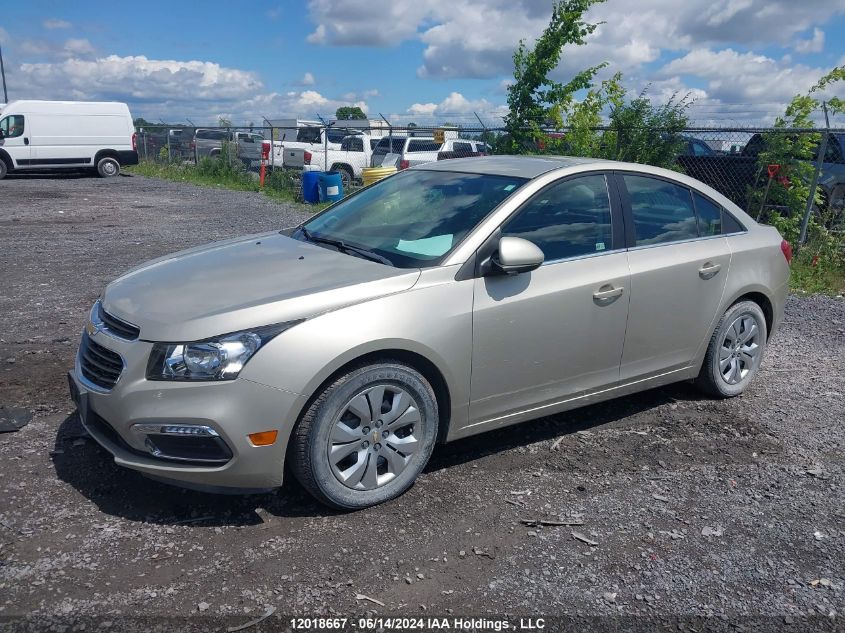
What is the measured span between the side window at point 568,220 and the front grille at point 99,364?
2091 mm

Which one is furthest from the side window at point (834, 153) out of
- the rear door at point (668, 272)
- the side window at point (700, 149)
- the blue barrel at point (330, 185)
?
the blue barrel at point (330, 185)

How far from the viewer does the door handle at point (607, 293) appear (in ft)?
14.3

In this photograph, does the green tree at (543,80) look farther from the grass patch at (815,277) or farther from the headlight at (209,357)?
the headlight at (209,357)

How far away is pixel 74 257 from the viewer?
408 inches

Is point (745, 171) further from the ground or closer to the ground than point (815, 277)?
further from the ground

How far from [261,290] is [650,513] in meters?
2.25

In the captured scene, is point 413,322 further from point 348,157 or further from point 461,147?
point 348,157

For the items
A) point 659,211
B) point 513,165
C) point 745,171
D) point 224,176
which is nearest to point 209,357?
point 513,165

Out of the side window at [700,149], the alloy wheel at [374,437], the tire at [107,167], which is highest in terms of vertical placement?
the side window at [700,149]

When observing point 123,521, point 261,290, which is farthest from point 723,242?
point 123,521

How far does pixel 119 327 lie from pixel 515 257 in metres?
1.99

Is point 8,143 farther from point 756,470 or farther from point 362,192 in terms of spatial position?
point 756,470

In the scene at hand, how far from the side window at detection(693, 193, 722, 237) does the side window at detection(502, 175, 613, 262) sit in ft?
2.84

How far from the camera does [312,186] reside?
1759 centimetres
